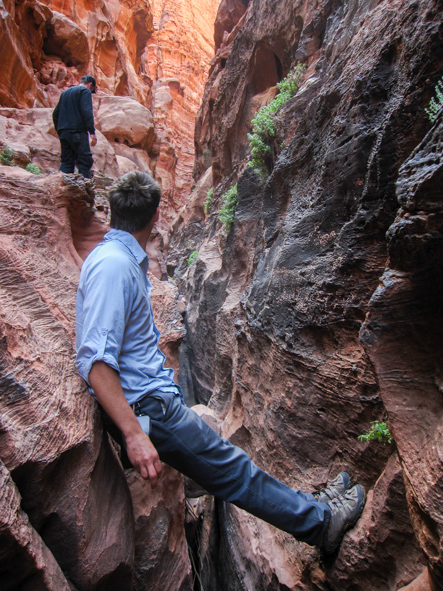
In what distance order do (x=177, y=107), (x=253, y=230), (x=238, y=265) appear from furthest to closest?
(x=177, y=107) → (x=238, y=265) → (x=253, y=230)

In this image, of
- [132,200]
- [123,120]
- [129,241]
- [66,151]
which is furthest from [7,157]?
[123,120]

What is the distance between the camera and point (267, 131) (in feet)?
15.6

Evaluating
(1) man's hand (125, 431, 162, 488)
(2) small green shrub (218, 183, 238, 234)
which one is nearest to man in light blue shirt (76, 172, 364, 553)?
(1) man's hand (125, 431, 162, 488)

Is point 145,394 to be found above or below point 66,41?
below

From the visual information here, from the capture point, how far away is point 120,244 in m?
2.20

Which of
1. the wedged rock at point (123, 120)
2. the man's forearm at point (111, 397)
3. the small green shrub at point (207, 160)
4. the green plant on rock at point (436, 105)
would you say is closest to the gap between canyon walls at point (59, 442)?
the man's forearm at point (111, 397)

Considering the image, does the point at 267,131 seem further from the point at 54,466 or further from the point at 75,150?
the point at 54,466

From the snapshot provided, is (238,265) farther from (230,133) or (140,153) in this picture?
(140,153)

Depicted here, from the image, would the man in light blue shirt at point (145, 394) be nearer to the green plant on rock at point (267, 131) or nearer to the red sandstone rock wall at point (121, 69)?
the green plant on rock at point (267, 131)

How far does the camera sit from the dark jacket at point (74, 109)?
206 inches

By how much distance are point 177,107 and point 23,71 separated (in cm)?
1816

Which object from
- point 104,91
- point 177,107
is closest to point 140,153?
point 104,91

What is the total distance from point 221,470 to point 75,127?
5225 mm

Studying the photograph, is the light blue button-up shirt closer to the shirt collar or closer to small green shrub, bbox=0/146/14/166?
the shirt collar
